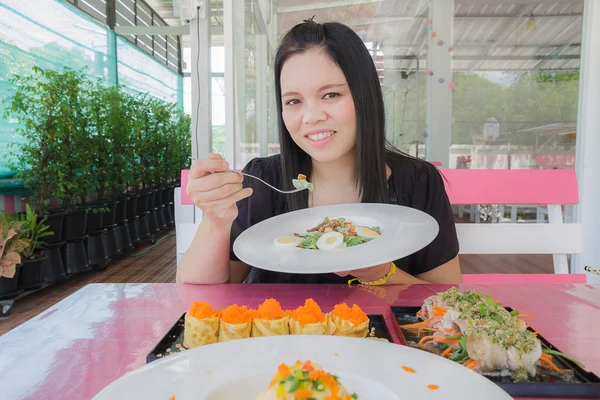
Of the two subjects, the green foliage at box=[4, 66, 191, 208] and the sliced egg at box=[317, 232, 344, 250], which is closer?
the sliced egg at box=[317, 232, 344, 250]

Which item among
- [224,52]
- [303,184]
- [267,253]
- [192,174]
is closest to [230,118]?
Result: [224,52]

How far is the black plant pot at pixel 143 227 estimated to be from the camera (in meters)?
6.93

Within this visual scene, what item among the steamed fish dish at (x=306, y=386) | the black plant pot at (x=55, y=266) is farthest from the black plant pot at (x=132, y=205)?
the steamed fish dish at (x=306, y=386)

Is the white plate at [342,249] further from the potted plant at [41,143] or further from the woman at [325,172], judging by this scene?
the potted plant at [41,143]

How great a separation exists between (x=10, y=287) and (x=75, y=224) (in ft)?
3.56

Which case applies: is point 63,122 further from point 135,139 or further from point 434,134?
point 434,134

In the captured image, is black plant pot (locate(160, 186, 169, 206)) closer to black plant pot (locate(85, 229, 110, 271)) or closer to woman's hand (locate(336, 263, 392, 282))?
black plant pot (locate(85, 229, 110, 271))

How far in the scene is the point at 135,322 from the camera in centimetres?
101

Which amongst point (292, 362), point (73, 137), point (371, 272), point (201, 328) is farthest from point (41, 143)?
point (292, 362)

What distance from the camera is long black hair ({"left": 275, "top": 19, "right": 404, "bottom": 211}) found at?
146cm

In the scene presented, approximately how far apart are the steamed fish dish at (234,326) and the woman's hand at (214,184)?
1.35 feet

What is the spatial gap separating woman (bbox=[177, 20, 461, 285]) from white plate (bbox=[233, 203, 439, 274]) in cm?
13

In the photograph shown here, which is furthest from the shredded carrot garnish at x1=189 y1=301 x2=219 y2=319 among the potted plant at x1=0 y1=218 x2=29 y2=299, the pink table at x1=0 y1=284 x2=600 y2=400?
the potted plant at x1=0 y1=218 x2=29 y2=299

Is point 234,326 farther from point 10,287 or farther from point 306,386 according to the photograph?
point 10,287
